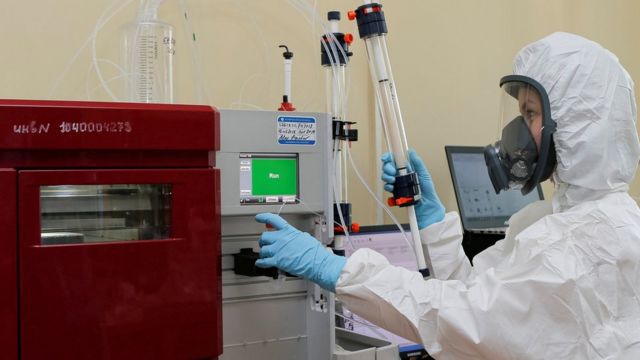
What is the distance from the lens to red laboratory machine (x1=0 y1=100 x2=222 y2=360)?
90 centimetres

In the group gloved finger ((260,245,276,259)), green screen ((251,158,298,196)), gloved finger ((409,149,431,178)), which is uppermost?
gloved finger ((409,149,431,178))

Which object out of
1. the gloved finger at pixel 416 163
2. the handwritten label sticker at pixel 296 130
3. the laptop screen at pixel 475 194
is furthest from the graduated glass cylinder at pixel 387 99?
the laptop screen at pixel 475 194

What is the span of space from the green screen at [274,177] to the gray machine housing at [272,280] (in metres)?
0.02

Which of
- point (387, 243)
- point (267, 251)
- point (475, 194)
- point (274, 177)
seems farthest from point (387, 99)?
point (475, 194)

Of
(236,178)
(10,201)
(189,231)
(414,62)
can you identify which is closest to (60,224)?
(10,201)

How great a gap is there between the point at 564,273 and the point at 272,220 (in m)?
0.58

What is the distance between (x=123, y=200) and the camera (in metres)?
1.01

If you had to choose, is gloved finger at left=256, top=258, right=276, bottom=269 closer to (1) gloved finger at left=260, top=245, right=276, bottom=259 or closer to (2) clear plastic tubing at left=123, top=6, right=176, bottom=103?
(1) gloved finger at left=260, top=245, right=276, bottom=259

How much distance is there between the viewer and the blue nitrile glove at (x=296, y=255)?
1.12m

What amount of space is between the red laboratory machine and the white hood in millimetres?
762

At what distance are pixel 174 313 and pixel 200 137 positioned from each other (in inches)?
12.3

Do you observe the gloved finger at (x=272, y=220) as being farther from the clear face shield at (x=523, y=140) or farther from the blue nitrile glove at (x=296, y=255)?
the clear face shield at (x=523, y=140)

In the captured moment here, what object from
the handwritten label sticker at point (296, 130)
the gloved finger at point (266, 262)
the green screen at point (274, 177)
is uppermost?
the handwritten label sticker at point (296, 130)

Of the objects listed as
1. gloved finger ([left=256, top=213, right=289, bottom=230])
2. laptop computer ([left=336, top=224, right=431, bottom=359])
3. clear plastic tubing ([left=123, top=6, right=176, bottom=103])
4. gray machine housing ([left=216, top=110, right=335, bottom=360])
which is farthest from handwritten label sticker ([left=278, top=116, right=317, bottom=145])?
laptop computer ([left=336, top=224, right=431, bottom=359])
